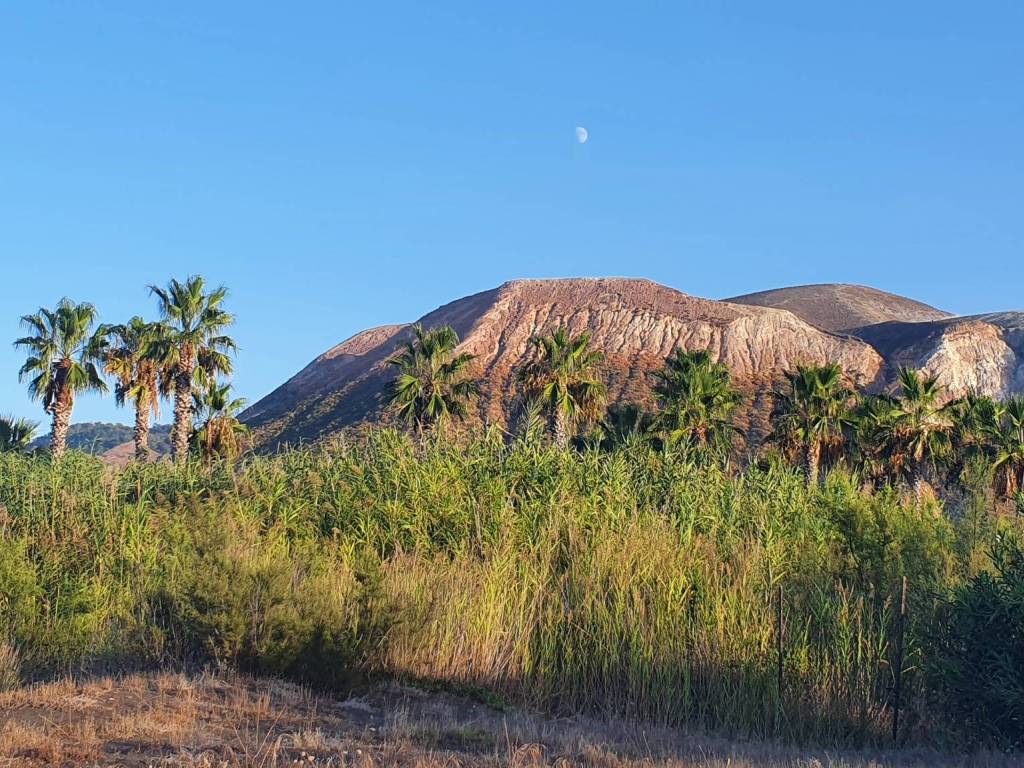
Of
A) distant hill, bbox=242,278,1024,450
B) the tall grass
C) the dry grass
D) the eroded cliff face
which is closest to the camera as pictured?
the dry grass

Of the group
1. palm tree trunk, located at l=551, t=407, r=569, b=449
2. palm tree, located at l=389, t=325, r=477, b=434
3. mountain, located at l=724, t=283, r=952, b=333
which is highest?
mountain, located at l=724, t=283, r=952, b=333

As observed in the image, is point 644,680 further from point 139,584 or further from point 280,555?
point 139,584

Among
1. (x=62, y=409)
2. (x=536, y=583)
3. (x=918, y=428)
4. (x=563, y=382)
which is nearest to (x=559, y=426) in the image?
(x=563, y=382)

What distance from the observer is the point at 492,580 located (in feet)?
39.7

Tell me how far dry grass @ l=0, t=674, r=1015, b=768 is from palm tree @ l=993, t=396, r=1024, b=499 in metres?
33.8

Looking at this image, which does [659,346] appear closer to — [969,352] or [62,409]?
[969,352]

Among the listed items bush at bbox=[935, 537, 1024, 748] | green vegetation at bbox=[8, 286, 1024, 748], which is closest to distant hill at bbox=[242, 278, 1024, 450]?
green vegetation at bbox=[8, 286, 1024, 748]

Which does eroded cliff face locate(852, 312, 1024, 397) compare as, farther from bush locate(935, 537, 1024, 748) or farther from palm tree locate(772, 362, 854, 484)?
bush locate(935, 537, 1024, 748)

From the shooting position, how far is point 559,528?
1390 centimetres

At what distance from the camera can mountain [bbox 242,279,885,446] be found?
86812 mm

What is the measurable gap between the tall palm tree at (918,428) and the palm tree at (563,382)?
11.5 m

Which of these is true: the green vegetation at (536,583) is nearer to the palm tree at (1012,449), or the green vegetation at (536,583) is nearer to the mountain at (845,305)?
the palm tree at (1012,449)

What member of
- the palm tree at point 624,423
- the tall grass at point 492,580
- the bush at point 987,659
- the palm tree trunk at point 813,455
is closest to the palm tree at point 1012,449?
Answer: the palm tree trunk at point 813,455

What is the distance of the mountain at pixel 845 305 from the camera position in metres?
150
